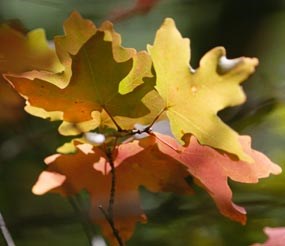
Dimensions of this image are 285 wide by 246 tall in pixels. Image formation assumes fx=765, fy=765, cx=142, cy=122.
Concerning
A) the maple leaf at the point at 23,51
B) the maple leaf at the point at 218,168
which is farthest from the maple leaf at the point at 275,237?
the maple leaf at the point at 23,51

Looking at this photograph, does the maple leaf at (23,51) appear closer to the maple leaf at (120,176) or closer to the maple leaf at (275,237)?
the maple leaf at (120,176)

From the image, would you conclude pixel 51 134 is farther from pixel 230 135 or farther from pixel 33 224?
pixel 230 135

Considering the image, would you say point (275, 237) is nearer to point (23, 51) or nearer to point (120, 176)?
point (120, 176)

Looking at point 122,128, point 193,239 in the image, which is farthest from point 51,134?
point 122,128

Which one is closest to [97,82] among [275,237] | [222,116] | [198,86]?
[198,86]

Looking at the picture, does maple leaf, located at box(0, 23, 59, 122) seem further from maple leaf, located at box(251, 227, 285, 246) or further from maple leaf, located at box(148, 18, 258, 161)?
maple leaf, located at box(251, 227, 285, 246)

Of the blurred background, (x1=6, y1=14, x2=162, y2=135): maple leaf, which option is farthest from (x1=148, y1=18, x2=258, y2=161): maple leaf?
the blurred background

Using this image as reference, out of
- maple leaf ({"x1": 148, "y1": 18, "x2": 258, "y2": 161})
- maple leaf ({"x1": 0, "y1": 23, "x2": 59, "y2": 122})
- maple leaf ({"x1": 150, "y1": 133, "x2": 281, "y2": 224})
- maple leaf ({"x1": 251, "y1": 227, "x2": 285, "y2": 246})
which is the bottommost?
maple leaf ({"x1": 251, "y1": 227, "x2": 285, "y2": 246})
